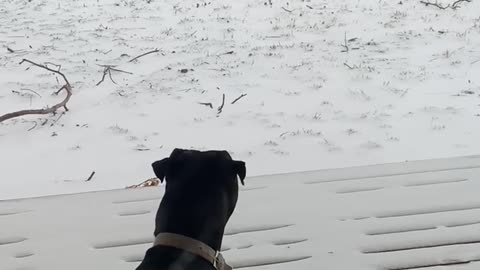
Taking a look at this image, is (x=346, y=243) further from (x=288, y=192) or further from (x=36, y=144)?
(x=36, y=144)

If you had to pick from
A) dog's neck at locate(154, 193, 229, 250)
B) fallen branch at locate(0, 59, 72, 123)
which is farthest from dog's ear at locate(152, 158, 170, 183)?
fallen branch at locate(0, 59, 72, 123)

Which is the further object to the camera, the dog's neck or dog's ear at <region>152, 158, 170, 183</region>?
dog's ear at <region>152, 158, 170, 183</region>

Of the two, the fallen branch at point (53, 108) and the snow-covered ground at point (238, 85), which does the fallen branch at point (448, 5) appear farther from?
the fallen branch at point (53, 108)

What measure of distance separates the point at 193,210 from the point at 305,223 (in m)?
0.85

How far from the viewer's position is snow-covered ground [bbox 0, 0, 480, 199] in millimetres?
3787

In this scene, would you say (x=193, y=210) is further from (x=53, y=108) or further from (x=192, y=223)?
(x=53, y=108)

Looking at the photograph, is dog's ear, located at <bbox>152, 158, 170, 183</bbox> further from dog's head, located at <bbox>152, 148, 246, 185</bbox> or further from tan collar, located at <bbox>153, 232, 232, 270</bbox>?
tan collar, located at <bbox>153, 232, 232, 270</bbox>

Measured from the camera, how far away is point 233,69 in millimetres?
5207

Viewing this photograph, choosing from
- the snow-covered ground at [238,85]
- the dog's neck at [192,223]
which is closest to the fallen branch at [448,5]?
the snow-covered ground at [238,85]

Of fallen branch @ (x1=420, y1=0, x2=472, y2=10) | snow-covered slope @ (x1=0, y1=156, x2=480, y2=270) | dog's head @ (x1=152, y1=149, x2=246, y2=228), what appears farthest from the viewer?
fallen branch @ (x1=420, y1=0, x2=472, y2=10)

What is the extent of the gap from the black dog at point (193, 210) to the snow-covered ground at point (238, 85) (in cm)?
169

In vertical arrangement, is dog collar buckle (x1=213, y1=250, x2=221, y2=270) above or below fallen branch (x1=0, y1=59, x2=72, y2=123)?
above

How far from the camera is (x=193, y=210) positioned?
5.81ft

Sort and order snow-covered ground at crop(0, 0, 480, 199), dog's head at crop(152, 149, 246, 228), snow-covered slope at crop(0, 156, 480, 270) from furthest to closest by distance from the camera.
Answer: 1. snow-covered ground at crop(0, 0, 480, 199)
2. snow-covered slope at crop(0, 156, 480, 270)
3. dog's head at crop(152, 149, 246, 228)
